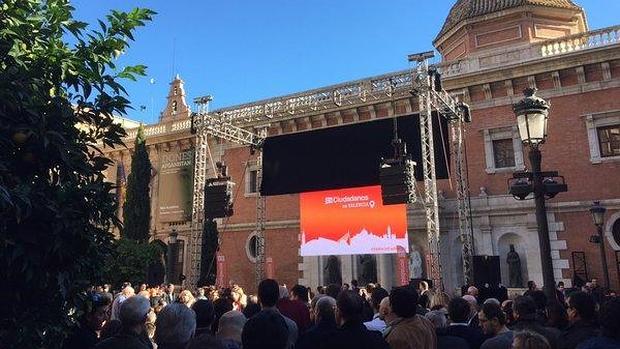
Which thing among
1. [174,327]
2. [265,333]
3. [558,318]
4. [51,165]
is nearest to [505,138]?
[558,318]

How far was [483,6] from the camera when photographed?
22828mm

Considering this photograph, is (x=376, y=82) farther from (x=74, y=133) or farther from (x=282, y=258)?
(x=74, y=133)

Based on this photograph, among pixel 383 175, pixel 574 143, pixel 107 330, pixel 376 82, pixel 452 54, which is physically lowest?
pixel 107 330

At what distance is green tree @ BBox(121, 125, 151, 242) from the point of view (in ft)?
80.6

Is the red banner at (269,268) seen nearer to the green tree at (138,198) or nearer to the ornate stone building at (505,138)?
the ornate stone building at (505,138)

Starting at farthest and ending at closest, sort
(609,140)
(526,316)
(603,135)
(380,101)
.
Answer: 1. (380,101)
2. (603,135)
3. (609,140)
4. (526,316)

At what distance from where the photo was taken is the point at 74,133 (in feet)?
11.3

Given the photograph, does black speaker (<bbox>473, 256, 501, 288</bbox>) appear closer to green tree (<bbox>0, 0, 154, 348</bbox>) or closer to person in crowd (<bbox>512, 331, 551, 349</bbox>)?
person in crowd (<bbox>512, 331, 551, 349</bbox>)

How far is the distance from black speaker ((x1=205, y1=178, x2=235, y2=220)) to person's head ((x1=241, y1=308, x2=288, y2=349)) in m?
15.1

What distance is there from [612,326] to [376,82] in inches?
602

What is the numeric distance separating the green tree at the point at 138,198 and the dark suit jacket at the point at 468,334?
71.3ft

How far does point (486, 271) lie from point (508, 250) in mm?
4387

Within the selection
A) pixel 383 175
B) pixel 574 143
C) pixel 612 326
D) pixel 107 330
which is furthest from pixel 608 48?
pixel 107 330

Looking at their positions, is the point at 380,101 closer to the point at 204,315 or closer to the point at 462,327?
the point at 462,327
